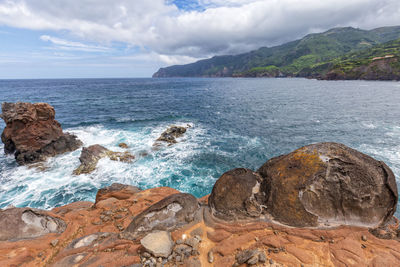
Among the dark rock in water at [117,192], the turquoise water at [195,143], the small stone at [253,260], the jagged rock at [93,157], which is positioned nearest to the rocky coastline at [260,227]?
the small stone at [253,260]

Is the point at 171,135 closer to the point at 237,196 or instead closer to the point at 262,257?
the point at 237,196

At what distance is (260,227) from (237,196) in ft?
5.40

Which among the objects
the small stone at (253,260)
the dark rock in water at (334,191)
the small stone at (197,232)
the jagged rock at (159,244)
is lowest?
the small stone at (197,232)

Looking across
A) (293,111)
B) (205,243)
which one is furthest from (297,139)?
(205,243)

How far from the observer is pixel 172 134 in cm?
3212

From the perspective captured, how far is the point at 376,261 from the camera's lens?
18.6 feet

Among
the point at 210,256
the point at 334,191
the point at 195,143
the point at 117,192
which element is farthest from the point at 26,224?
the point at 195,143

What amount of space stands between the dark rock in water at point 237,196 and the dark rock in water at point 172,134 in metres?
21.5

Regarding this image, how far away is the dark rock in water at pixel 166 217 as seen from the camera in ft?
25.9

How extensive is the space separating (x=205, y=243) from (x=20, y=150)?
30.6m

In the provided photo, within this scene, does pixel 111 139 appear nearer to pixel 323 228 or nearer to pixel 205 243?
pixel 205 243

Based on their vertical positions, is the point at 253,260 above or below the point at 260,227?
above

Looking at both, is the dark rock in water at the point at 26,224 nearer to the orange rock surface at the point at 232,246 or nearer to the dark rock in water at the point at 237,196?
the orange rock surface at the point at 232,246

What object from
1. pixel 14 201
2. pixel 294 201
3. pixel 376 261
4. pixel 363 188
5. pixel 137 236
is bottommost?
pixel 14 201
